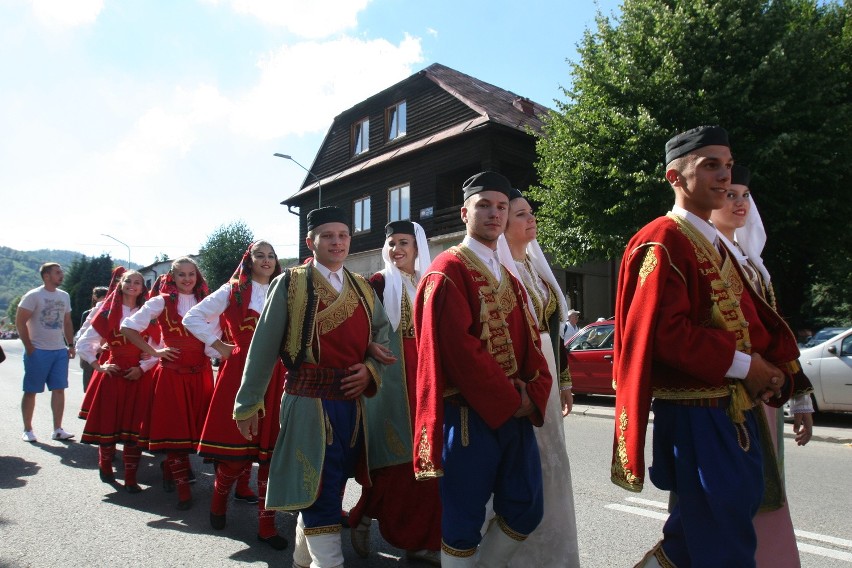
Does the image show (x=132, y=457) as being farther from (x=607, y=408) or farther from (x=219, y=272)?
(x=219, y=272)

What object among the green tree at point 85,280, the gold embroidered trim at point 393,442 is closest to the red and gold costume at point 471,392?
the gold embroidered trim at point 393,442

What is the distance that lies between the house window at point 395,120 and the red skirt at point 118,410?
65.1 feet

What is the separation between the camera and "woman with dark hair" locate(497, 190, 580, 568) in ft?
10.6

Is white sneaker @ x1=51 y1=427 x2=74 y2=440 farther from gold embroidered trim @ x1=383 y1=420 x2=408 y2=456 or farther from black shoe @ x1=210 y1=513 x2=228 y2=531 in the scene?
gold embroidered trim @ x1=383 y1=420 x2=408 y2=456

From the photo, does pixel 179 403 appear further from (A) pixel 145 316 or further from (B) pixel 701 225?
(B) pixel 701 225

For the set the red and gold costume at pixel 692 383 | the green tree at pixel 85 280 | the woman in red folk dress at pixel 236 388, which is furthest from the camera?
the green tree at pixel 85 280

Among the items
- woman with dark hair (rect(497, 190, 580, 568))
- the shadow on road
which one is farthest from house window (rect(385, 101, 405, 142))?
woman with dark hair (rect(497, 190, 580, 568))

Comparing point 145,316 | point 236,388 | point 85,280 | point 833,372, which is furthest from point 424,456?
point 85,280

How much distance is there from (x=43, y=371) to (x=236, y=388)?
15.5ft

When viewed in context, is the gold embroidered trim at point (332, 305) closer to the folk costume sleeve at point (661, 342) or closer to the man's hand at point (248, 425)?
the man's hand at point (248, 425)

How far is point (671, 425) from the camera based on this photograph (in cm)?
250

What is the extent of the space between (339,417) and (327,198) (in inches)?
1013

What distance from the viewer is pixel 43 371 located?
8117mm

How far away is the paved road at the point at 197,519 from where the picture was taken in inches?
158
